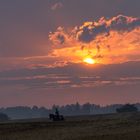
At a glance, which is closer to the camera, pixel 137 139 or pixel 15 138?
pixel 137 139

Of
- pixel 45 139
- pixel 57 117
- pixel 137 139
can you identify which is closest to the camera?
pixel 137 139

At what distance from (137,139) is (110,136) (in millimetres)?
4711

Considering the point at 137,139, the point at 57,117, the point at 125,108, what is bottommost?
the point at 137,139

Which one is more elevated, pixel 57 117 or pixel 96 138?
pixel 57 117

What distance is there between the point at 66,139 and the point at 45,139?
3.08 metres

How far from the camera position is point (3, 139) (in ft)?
179

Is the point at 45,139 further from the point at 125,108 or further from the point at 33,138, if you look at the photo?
the point at 125,108

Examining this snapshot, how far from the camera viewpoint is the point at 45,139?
5159cm

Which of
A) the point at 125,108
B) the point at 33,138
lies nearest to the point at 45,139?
the point at 33,138

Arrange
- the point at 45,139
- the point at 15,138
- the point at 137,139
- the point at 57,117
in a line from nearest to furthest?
1. the point at 137,139
2. the point at 45,139
3. the point at 15,138
4. the point at 57,117

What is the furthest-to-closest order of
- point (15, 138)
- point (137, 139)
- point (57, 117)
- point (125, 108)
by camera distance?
point (125, 108)
point (57, 117)
point (15, 138)
point (137, 139)

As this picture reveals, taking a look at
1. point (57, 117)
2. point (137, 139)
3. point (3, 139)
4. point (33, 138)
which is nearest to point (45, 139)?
point (33, 138)

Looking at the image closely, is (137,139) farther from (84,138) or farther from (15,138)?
(15,138)

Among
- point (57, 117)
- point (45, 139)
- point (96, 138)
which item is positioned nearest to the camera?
point (96, 138)
